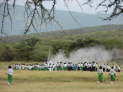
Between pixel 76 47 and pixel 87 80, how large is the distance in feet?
218

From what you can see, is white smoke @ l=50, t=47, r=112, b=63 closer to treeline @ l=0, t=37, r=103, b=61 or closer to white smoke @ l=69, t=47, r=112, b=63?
white smoke @ l=69, t=47, r=112, b=63

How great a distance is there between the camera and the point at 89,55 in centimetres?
10288

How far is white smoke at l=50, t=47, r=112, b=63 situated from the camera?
94812 millimetres

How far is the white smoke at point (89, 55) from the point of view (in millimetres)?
94812

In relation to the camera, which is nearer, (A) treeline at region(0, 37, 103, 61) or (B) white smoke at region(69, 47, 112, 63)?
(A) treeline at region(0, 37, 103, 61)

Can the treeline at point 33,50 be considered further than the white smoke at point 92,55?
No

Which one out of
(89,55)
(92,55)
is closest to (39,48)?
(89,55)

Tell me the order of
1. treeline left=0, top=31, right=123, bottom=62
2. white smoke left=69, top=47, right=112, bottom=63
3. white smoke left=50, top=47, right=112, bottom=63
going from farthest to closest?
white smoke left=69, top=47, right=112, bottom=63
treeline left=0, top=31, right=123, bottom=62
white smoke left=50, top=47, right=112, bottom=63

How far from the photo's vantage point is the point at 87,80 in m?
35.5

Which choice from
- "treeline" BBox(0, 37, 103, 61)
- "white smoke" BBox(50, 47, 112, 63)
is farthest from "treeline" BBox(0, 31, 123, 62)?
"white smoke" BBox(50, 47, 112, 63)

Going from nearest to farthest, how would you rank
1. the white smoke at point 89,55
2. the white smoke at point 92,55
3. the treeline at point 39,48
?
the white smoke at point 89,55, the treeline at point 39,48, the white smoke at point 92,55

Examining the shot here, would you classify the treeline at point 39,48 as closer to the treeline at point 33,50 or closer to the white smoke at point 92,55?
the treeline at point 33,50

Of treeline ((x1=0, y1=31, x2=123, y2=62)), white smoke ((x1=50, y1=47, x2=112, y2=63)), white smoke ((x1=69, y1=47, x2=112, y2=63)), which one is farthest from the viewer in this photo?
white smoke ((x1=69, y1=47, x2=112, y2=63))

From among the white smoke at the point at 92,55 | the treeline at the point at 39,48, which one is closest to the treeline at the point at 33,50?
the treeline at the point at 39,48
